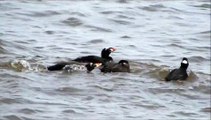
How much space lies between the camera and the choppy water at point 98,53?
1412cm

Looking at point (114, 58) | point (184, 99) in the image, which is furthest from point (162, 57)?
point (184, 99)

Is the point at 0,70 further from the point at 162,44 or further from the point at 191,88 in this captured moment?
the point at 162,44

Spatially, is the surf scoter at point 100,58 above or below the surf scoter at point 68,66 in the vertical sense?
above

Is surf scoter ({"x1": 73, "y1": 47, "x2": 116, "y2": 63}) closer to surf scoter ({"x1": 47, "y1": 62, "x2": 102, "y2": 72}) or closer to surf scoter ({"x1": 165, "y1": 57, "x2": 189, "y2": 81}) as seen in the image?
surf scoter ({"x1": 47, "y1": 62, "x2": 102, "y2": 72})

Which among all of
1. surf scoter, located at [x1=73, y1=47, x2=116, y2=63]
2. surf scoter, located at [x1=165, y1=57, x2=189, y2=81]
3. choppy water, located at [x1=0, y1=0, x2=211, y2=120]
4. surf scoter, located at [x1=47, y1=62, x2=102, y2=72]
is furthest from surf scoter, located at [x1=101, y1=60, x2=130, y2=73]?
surf scoter, located at [x1=165, y1=57, x2=189, y2=81]

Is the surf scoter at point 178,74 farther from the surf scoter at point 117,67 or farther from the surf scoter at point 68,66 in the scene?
the surf scoter at point 68,66

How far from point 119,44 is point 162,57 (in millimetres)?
A: 1882

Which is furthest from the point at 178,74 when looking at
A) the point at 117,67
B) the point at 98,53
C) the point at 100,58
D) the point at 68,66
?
the point at 98,53

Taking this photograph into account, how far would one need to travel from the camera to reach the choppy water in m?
14.1

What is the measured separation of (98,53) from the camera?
20.3m

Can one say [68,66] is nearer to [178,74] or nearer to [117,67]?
[117,67]

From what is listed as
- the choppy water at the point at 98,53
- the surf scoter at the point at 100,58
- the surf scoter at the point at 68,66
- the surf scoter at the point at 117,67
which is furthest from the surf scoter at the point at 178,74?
the surf scoter at the point at 100,58

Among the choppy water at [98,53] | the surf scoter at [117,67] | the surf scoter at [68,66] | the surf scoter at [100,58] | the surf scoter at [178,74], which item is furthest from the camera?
the surf scoter at [100,58]

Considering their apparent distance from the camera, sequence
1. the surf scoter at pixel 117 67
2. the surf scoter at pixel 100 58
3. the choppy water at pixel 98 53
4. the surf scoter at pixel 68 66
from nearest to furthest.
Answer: the choppy water at pixel 98 53 < the surf scoter at pixel 68 66 < the surf scoter at pixel 117 67 < the surf scoter at pixel 100 58
